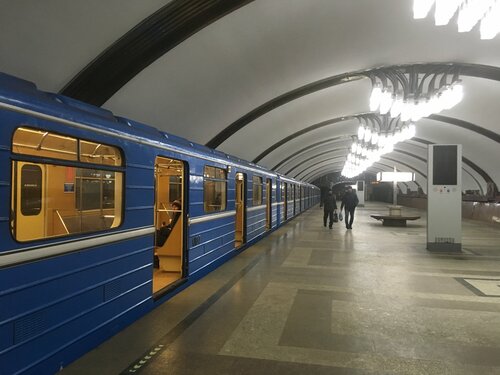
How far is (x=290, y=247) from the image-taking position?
33.9 ft

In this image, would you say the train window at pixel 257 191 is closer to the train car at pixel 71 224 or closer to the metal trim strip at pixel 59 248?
the train car at pixel 71 224

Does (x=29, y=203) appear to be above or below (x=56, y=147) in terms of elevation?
below

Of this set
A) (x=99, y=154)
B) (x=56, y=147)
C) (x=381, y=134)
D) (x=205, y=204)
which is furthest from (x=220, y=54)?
(x=381, y=134)

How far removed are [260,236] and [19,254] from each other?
932 centimetres

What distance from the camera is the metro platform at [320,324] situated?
3.41 m

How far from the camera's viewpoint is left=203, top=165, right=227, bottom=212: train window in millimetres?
6781

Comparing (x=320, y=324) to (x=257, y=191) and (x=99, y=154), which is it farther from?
(x=257, y=191)

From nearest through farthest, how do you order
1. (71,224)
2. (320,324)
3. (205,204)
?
(71,224) → (320,324) → (205,204)

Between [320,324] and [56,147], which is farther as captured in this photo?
[320,324]

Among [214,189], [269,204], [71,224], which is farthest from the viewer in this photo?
[269,204]

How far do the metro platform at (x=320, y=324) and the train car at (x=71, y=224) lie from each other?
36 centimetres

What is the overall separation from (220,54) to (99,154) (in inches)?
151

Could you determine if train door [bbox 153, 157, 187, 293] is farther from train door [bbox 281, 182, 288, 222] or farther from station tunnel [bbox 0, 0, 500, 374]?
train door [bbox 281, 182, 288, 222]

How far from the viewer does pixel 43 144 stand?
3312 mm
